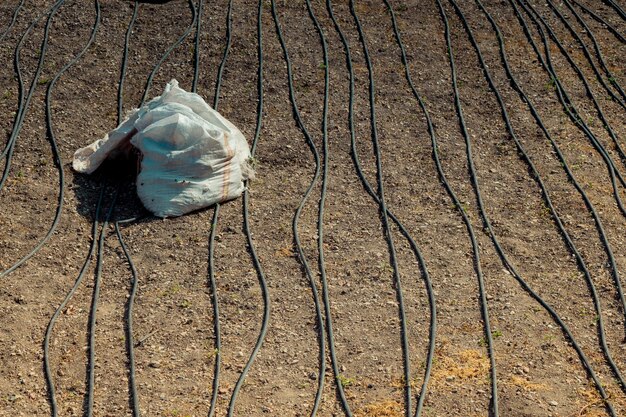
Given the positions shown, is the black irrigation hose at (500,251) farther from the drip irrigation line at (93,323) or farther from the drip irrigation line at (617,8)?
the drip irrigation line at (93,323)

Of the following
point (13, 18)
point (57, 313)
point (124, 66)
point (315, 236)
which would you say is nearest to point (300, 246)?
point (315, 236)

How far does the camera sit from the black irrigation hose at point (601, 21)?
9941mm

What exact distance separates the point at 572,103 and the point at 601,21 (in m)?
2.08

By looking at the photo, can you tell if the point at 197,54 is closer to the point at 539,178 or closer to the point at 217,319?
the point at 539,178

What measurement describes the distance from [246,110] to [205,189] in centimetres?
165

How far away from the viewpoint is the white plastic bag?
23.0 feet

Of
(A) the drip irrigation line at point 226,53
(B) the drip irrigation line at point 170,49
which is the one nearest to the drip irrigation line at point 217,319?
(A) the drip irrigation line at point 226,53

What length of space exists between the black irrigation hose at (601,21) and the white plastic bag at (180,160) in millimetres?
5247

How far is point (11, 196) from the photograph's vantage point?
23.6ft

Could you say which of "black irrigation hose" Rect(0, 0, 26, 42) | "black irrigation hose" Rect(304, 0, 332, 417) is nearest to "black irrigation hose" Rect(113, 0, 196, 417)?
"black irrigation hose" Rect(304, 0, 332, 417)

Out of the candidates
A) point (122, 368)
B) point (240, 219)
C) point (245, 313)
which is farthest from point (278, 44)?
point (122, 368)

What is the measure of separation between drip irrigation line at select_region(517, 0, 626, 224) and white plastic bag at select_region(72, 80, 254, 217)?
3456 mm

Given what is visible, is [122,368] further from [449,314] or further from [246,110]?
[246,110]

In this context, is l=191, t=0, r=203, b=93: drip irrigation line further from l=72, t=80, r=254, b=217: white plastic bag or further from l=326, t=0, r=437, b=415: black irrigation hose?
l=326, t=0, r=437, b=415: black irrigation hose
